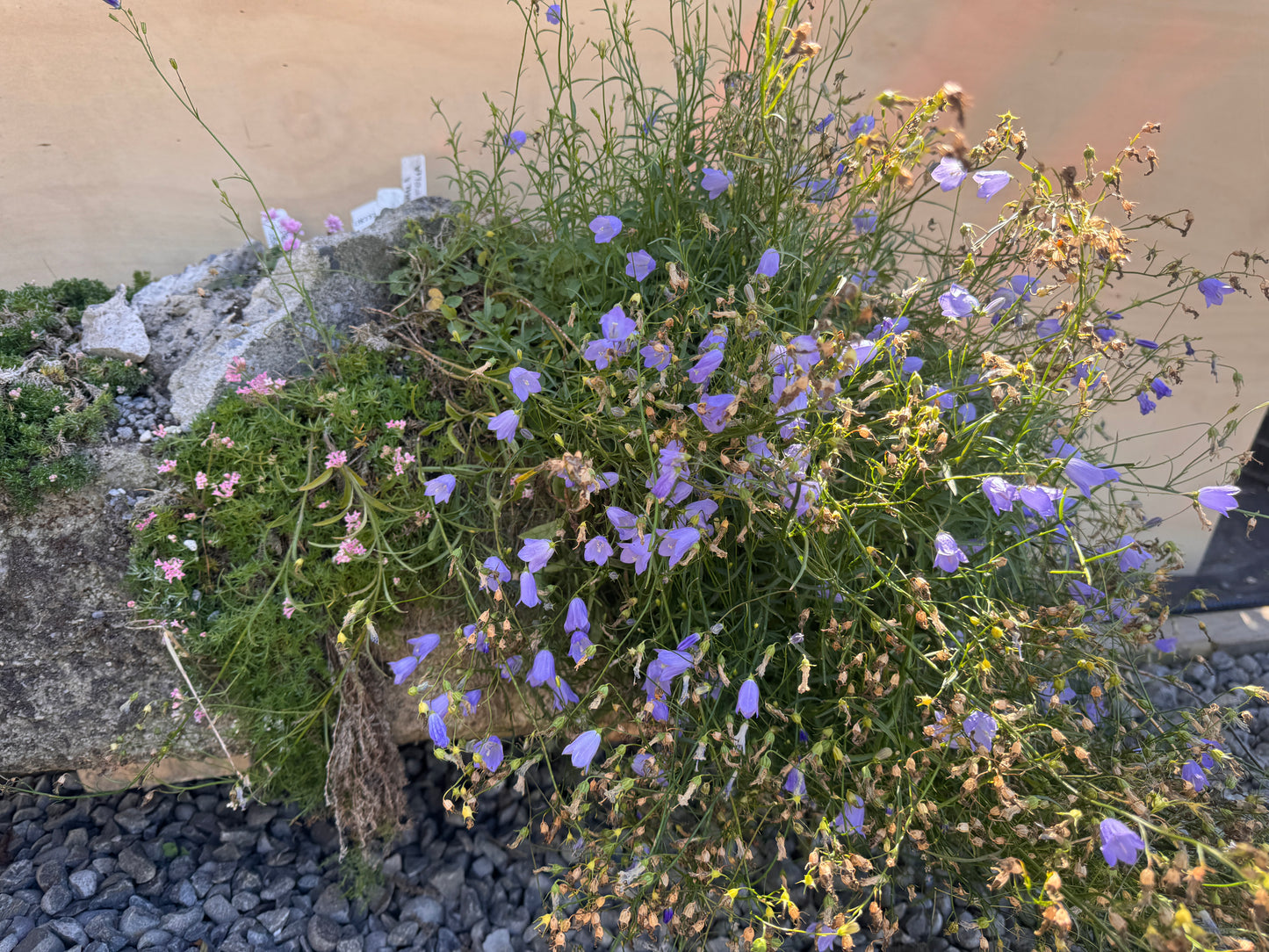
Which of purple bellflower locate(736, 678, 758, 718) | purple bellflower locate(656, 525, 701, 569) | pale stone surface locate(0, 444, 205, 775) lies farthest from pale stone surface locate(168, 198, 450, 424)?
purple bellflower locate(736, 678, 758, 718)

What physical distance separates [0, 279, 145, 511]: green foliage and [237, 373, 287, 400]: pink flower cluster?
34cm

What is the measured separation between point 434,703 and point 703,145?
1380 millimetres

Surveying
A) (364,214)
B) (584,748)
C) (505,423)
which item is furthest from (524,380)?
(364,214)

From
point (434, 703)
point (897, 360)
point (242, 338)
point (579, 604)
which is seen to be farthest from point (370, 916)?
point (897, 360)

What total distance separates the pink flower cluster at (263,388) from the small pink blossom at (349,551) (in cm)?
46

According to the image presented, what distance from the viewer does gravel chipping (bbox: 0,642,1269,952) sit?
1631 mm

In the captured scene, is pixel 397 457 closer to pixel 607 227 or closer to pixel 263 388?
pixel 263 388

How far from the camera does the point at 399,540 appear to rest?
1.72m

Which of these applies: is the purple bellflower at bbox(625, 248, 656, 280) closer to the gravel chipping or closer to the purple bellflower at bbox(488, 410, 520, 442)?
the purple bellflower at bbox(488, 410, 520, 442)

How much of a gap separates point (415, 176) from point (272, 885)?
2231mm

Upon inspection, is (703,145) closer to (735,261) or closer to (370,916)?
(735,261)

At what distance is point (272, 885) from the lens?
69.6 inches

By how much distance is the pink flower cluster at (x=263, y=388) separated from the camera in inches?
71.1

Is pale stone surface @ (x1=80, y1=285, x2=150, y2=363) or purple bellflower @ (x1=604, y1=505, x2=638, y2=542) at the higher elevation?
pale stone surface @ (x1=80, y1=285, x2=150, y2=363)
